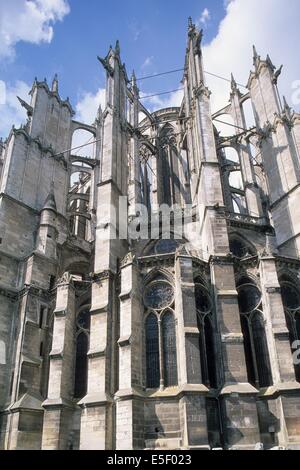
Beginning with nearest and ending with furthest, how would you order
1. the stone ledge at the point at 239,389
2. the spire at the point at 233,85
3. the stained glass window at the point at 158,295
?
the stone ledge at the point at 239,389, the stained glass window at the point at 158,295, the spire at the point at 233,85

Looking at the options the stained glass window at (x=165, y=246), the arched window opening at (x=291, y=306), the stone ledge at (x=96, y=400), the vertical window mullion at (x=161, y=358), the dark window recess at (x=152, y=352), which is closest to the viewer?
the stone ledge at (x=96, y=400)

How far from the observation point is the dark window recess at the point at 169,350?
50.8ft

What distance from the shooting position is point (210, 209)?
63.4ft

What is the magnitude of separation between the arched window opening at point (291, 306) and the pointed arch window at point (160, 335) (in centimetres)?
488

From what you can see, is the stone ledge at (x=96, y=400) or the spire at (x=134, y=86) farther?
the spire at (x=134, y=86)

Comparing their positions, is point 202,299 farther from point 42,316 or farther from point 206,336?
point 42,316

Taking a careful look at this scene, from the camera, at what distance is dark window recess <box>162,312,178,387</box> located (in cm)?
1547

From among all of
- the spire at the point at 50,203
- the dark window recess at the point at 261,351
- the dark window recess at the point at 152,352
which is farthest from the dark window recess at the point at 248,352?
the spire at the point at 50,203

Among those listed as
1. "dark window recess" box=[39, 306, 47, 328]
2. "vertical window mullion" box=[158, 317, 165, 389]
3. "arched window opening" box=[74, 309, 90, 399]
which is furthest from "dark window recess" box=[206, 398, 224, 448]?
"dark window recess" box=[39, 306, 47, 328]

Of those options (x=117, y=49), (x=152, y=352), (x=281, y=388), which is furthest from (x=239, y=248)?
(x=117, y=49)

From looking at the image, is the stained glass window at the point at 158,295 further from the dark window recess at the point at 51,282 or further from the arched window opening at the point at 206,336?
the dark window recess at the point at 51,282

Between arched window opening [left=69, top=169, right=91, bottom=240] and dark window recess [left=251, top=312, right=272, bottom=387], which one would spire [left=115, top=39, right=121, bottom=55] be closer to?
arched window opening [left=69, top=169, right=91, bottom=240]

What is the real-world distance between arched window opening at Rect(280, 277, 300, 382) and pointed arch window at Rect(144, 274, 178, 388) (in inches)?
192

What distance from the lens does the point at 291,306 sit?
17781 millimetres
